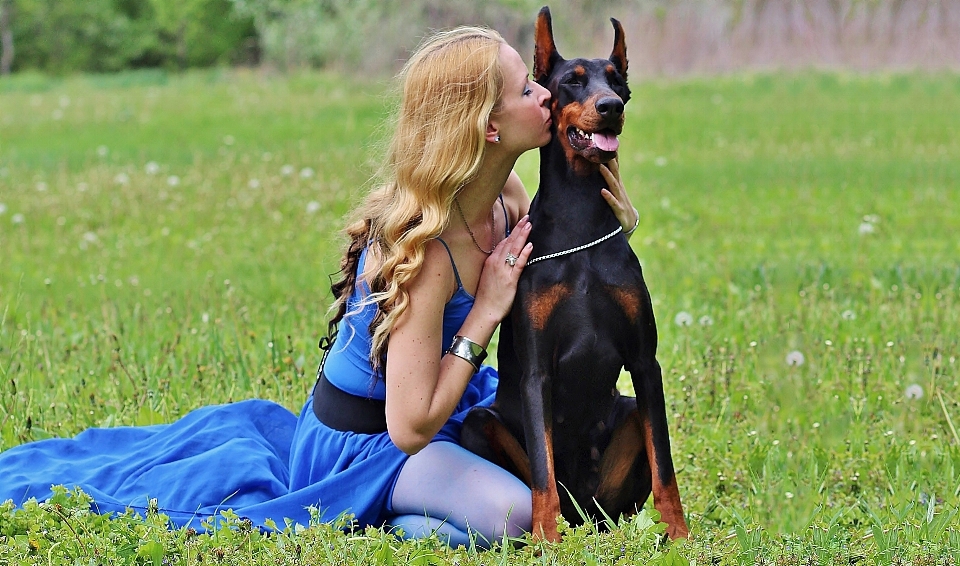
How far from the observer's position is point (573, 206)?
3178 millimetres

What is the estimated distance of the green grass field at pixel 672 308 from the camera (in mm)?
3180

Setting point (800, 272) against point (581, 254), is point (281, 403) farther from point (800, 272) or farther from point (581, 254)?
point (800, 272)

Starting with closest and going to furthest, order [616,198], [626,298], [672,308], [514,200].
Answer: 1. [626,298]
2. [616,198]
3. [514,200]
4. [672,308]

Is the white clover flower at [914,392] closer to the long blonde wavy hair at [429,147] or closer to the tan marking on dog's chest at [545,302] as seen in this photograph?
the tan marking on dog's chest at [545,302]

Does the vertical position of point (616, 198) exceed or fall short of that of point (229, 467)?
it exceeds it

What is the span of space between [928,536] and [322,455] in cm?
188

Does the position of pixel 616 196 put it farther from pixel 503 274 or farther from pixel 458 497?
pixel 458 497

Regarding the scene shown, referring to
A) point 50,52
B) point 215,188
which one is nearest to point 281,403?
point 215,188

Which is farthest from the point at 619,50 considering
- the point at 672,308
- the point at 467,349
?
the point at 672,308

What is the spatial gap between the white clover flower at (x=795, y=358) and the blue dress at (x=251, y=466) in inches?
51.7

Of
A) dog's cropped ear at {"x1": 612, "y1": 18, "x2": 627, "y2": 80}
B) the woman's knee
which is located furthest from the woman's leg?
dog's cropped ear at {"x1": 612, "y1": 18, "x2": 627, "y2": 80}

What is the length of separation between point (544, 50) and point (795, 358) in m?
2.06

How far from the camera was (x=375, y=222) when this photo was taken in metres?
3.44

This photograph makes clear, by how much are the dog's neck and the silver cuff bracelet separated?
1.10 ft
